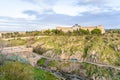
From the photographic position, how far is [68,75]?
9319 centimetres

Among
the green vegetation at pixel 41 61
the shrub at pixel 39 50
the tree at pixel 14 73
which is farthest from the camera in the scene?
the shrub at pixel 39 50

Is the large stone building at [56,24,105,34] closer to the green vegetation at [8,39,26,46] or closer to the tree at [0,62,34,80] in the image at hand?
the green vegetation at [8,39,26,46]

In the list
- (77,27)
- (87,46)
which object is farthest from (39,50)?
(77,27)

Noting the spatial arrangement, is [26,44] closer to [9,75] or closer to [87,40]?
[87,40]

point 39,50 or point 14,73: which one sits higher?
point 14,73

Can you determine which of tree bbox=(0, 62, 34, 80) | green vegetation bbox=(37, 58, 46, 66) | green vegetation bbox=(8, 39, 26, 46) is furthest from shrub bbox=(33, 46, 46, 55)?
tree bbox=(0, 62, 34, 80)

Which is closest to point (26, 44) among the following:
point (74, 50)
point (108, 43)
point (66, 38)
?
point (66, 38)

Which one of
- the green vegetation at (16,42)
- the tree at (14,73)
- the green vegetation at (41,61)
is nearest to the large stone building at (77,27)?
the green vegetation at (16,42)

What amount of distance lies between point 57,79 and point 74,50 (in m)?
45.7

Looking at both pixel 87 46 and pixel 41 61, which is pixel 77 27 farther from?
pixel 41 61

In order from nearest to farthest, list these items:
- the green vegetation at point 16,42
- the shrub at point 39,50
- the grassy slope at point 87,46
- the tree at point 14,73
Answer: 1. the tree at point 14,73
2. the grassy slope at point 87,46
3. the shrub at point 39,50
4. the green vegetation at point 16,42

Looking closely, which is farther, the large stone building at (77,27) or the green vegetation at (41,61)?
the large stone building at (77,27)

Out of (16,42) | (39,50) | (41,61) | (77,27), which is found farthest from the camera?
(77,27)

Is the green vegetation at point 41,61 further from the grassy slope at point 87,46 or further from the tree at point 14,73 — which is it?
the tree at point 14,73
